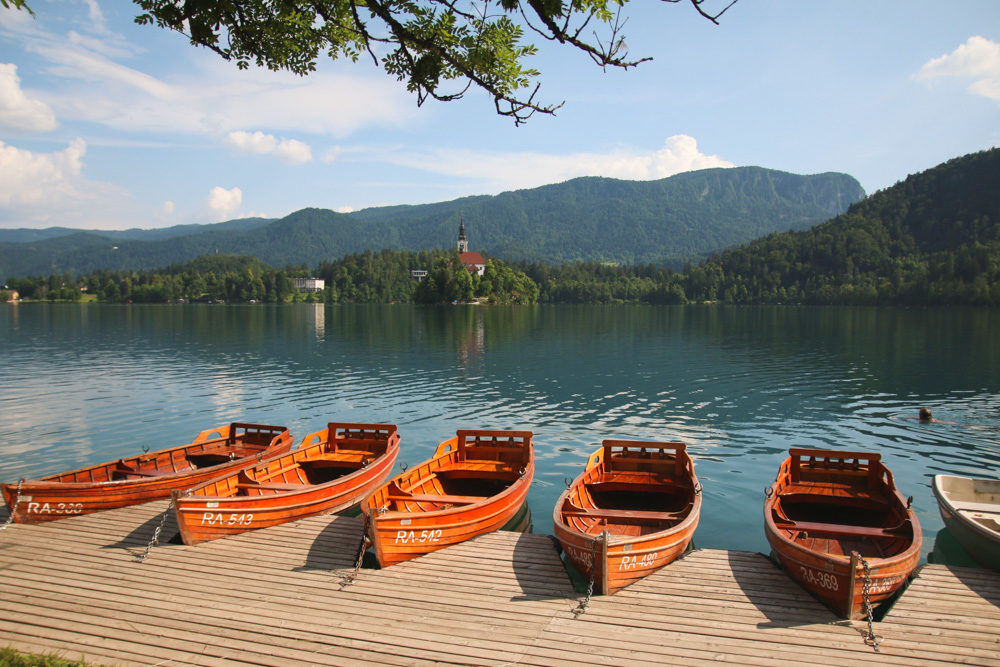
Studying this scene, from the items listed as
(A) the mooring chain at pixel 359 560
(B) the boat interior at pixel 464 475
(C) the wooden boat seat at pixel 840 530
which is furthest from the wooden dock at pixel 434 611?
(B) the boat interior at pixel 464 475

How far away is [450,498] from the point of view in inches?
540

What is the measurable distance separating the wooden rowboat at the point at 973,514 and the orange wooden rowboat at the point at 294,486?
46.7 ft

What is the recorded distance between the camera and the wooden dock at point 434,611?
8.62m

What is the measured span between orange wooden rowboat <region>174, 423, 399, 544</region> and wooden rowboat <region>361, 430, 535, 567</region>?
212 centimetres

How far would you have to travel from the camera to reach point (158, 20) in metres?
7.93

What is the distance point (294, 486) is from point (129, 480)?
4.13 metres

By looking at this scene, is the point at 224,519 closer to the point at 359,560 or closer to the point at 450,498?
the point at 359,560

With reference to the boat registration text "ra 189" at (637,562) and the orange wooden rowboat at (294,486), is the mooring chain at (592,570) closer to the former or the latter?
the boat registration text "ra 189" at (637,562)

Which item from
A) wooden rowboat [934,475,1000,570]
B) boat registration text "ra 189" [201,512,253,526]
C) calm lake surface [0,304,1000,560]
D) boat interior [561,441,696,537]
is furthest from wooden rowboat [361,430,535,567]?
wooden rowboat [934,475,1000,570]

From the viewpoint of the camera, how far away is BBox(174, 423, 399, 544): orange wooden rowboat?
12.6 metres

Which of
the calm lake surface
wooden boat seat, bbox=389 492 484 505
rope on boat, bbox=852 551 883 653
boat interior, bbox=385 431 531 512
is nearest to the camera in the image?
rope on boat, bbox=852 551 883 653

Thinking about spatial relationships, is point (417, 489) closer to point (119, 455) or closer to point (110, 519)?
point (110, 519)

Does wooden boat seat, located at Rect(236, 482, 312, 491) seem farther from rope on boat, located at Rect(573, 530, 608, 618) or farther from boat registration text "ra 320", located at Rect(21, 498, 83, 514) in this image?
rope on boat, located at Rect(573, 530, 608, 618)

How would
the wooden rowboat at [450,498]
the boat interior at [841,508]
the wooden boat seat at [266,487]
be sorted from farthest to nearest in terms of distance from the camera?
1. the wooden boat seat at [266,487]
2. the boat interior at [841,508]
3. the wooden rowboat at [450,498]
